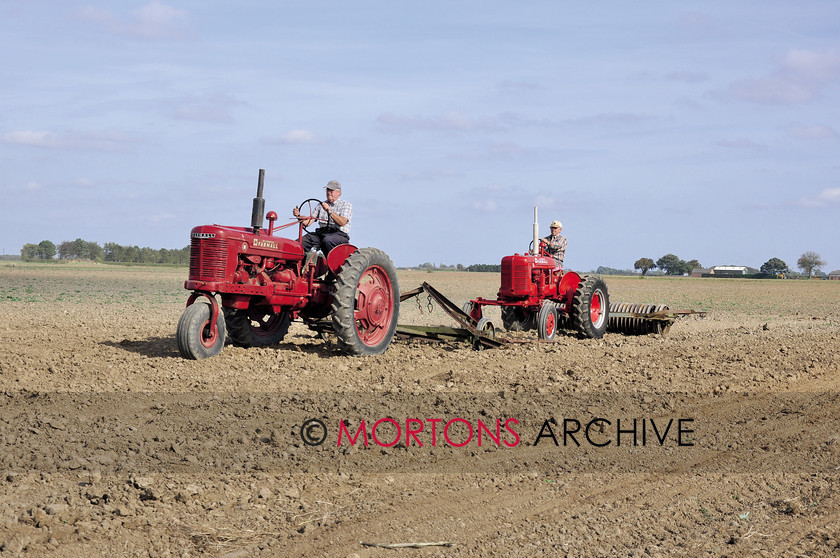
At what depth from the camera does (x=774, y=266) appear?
122 m

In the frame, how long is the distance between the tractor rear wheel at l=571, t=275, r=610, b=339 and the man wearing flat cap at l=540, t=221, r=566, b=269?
607 millimetres

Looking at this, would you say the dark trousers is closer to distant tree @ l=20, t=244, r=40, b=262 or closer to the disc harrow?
the disc harrow

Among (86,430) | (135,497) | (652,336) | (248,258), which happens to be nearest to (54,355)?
(248,258)

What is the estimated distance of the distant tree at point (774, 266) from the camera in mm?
120525

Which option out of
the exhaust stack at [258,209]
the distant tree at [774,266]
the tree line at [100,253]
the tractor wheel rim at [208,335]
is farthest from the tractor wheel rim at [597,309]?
the distant tree at [774,266]

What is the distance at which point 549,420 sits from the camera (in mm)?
6855

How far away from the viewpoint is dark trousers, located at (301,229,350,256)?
1023 cm

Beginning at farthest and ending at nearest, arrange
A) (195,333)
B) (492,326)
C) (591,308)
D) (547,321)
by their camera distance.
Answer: (591,308) → (547,321) → (492,326) → (195,333)

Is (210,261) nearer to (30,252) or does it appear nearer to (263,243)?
(263,243)

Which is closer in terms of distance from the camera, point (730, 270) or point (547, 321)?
point (547, 321)

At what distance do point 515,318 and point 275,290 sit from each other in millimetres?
5405

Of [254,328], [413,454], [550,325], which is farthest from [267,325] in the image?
[413,454]

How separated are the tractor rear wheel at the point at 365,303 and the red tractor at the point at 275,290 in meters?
0.01

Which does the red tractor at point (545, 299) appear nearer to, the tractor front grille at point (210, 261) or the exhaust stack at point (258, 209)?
the exhaust stack at point (258, 209)
